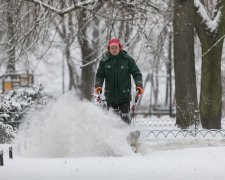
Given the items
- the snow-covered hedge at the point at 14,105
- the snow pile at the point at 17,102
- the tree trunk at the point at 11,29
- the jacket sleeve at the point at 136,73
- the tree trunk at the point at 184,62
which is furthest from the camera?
the tree trunk at the point at 11,29

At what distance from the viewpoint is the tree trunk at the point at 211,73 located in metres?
15.1

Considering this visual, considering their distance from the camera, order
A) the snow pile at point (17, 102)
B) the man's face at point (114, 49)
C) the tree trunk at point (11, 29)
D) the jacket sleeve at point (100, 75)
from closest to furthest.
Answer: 1. the man's face at point (114, 49)
2. the jacket sleeve at point (100, 75)
3. the snow pile at point (17, 102)
4. the tree trunk at point (11, 29)

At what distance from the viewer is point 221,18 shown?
1510 centimetres

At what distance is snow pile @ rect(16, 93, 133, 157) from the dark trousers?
0.39 meters

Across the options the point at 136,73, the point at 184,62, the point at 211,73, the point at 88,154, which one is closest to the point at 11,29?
the point at 184,62

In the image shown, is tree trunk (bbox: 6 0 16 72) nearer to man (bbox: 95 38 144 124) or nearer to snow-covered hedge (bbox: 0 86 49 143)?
snow-covered hedge (bbox: 0 86 49 143)

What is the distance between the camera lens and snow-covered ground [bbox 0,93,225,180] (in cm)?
752

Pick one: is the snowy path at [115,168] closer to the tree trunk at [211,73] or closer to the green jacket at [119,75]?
the green jacket at [119,75]

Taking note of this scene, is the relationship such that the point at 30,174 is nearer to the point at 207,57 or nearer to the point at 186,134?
the point at 186,134

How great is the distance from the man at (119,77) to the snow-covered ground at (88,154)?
46cm

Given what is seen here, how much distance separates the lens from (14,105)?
12.9m

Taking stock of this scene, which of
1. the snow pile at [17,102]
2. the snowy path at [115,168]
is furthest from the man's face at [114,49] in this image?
the snow pile at [17,102]

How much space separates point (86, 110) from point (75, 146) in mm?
576

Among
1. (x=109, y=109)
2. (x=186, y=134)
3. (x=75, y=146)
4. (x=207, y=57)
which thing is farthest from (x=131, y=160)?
(x=207, y=57)
